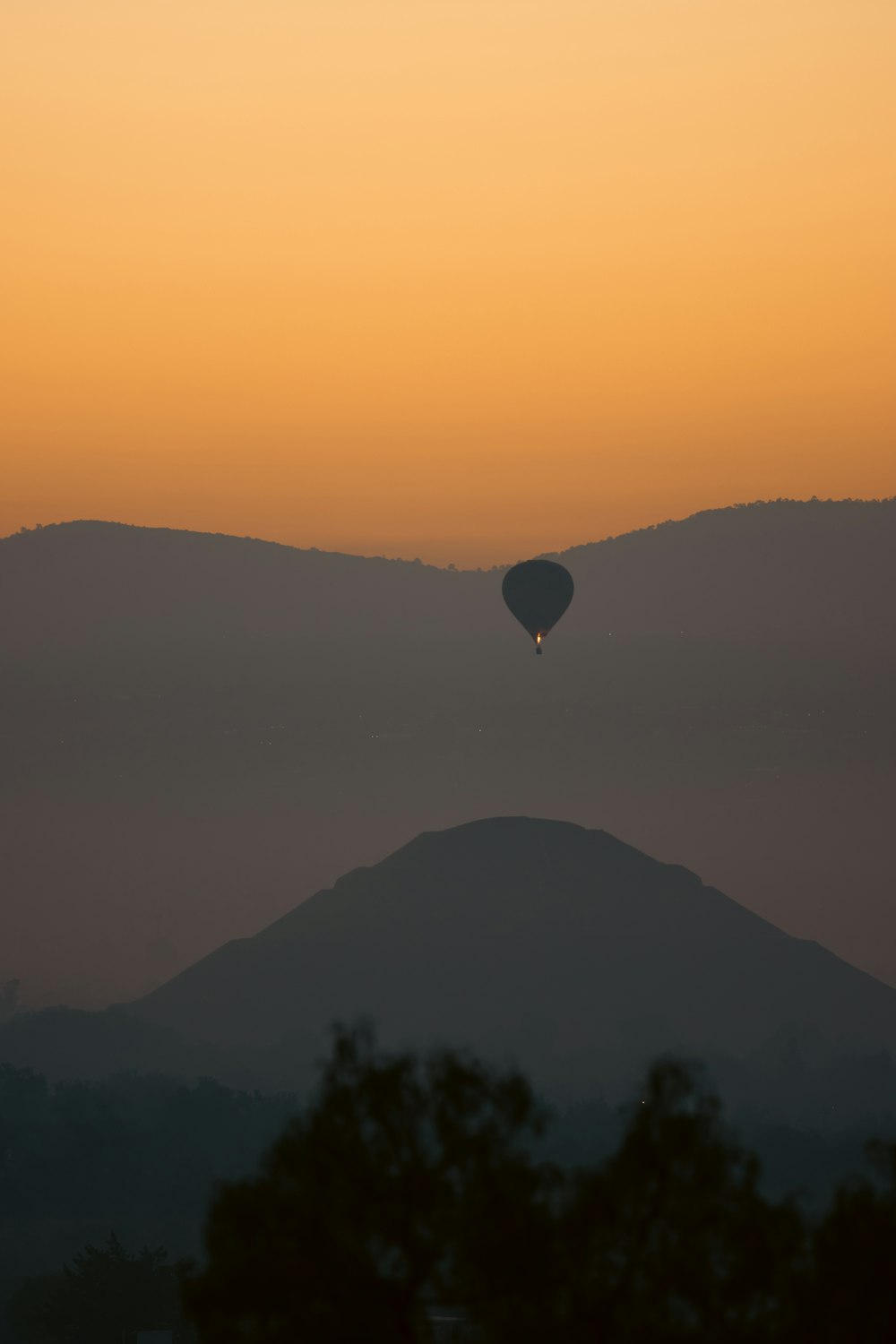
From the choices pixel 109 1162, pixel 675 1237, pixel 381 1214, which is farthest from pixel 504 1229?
pixel 109 1162

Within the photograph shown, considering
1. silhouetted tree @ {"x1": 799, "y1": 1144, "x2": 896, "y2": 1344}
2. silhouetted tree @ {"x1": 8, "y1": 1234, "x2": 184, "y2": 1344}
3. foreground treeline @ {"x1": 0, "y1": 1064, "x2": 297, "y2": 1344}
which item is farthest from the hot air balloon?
silhouetted tree @ {"x1": 799, "y1": 1144, "x2": 896, "y2": 1344}

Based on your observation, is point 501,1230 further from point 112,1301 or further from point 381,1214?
point 112,1301

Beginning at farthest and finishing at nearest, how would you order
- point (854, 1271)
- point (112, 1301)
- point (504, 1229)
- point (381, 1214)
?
point (112, 1301), point (381, 1214), point (504, 1229), point (854, 1271)

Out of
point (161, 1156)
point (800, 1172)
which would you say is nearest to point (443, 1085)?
point (161, 1156)

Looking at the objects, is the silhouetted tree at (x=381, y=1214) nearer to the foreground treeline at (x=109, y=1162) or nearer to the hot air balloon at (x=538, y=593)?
the foreground treeline at (x=109, y=1162)

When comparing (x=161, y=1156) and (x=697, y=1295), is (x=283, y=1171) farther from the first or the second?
(x=161, y=1156)
